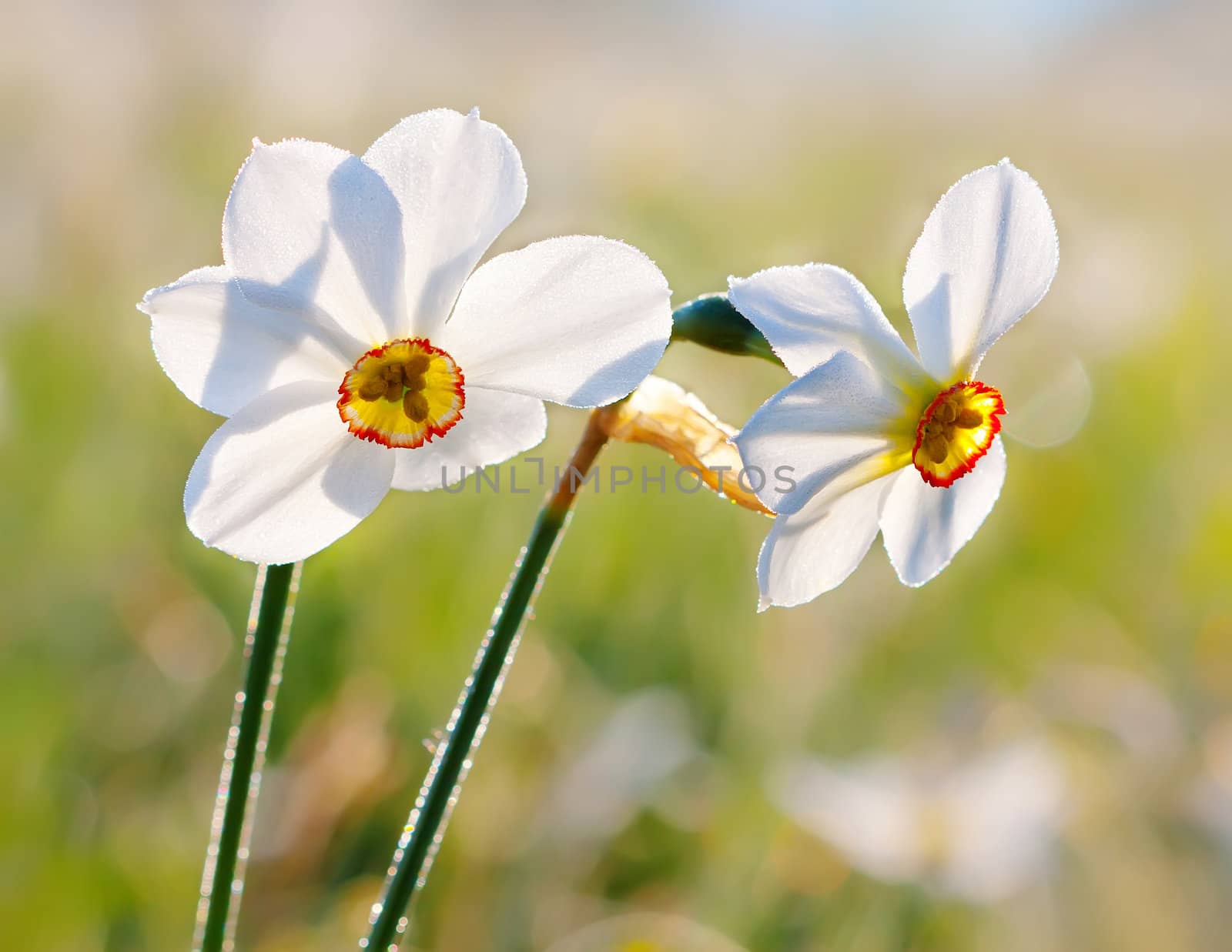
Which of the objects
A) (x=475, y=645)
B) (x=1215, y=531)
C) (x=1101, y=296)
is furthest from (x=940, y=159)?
(x=475, y=645)

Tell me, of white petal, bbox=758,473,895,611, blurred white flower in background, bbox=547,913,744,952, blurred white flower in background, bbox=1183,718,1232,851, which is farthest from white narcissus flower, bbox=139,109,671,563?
blurred white flower in background, bbox=1183,718,1232,851

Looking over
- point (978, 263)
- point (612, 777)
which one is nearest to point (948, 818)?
point (612, 777)

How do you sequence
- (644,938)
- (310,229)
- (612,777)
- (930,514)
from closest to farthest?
(310,229) → (930,514) → (644,938) → (612,777)

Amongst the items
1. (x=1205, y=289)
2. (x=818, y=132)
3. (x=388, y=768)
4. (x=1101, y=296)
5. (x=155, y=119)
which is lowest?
(x=388, y=768)

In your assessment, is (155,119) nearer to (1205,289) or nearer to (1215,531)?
(1215,531)

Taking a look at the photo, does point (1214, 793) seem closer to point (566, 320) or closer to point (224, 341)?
point (566, 320)

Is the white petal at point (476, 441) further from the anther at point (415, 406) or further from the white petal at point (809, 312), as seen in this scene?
the white petal at point (809, 312)
